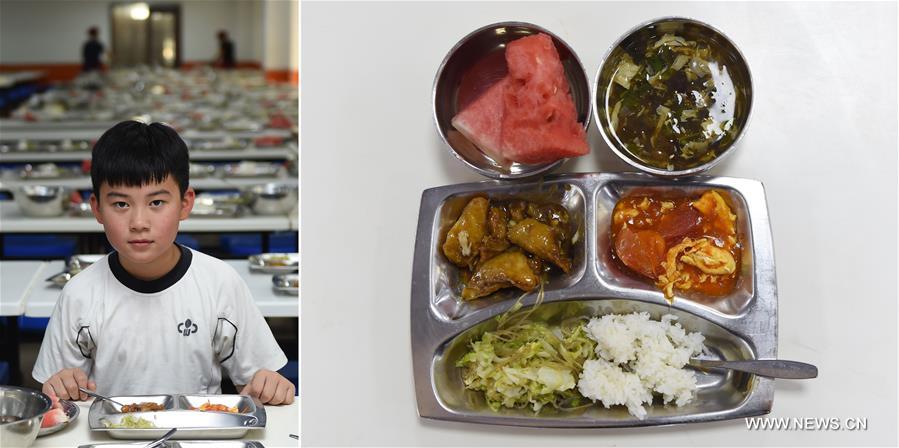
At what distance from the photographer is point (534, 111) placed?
1653 mm

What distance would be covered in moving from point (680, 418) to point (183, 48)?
1811 cm

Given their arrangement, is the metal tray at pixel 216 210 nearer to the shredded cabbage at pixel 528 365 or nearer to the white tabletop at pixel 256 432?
the white tabletop at pixel 256 432

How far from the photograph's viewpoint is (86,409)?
5.86ft

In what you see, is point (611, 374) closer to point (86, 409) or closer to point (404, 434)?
point (404, 434)

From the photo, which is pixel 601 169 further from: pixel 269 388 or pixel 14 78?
pixel 14 78

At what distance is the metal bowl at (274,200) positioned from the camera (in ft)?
11.8

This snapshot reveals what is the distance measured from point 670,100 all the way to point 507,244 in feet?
1.36

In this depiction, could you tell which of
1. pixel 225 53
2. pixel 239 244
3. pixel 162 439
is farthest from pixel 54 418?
pixel 225 53

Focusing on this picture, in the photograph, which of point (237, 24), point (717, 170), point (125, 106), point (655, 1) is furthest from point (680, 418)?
point (237, 24)

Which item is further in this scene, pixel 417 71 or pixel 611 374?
pixel 417 71

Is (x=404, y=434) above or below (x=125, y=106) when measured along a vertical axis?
below

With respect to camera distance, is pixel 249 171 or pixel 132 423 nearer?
pixel 132 423

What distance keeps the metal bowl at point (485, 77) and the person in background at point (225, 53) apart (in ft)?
51.1

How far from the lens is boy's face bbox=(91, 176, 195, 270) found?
170cm
